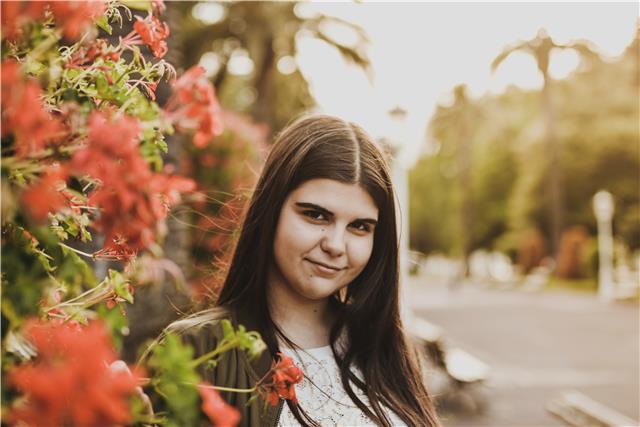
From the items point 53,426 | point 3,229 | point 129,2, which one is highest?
point 129,2

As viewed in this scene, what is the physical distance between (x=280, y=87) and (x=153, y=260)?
13527mm

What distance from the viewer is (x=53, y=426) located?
1.98 ft

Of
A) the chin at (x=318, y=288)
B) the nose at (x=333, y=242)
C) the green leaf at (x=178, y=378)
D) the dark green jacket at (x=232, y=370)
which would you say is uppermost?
the green leaf at (x=178, y=378)

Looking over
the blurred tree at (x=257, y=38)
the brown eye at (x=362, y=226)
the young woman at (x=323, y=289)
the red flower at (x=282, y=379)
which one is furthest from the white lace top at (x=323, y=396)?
the blurred tree at (x=257, y=38)

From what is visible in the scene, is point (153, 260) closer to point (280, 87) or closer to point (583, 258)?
point (280, 87)

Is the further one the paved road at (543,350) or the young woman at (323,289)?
the paved road at (543,350)

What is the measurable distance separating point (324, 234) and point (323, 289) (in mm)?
160

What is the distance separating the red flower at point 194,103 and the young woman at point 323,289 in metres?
1.01

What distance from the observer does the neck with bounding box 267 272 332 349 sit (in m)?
2.17

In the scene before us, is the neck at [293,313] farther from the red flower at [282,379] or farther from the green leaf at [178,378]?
the green leaf at [178,378]

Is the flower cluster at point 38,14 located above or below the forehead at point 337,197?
above

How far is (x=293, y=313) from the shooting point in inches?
86.0

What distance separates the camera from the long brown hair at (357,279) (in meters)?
2.06

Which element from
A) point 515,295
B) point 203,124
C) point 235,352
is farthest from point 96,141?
point 515,295
